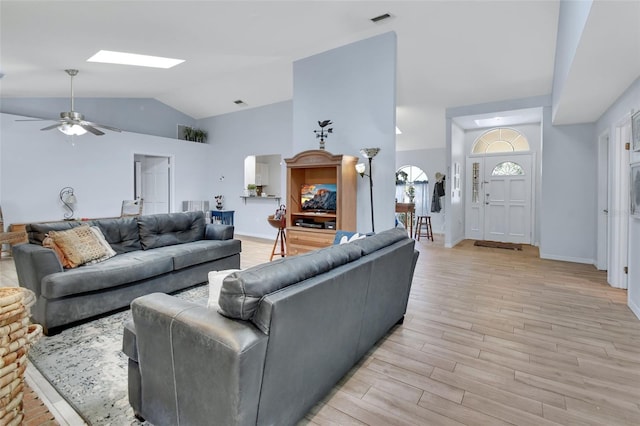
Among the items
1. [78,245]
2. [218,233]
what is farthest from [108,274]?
[218,233]

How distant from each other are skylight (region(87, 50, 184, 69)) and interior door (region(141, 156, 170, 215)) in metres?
3.42

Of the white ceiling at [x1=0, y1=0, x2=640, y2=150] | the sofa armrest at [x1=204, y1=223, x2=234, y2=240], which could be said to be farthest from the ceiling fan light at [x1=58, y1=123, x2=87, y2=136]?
the sofa armrest at [x1=204, y1=223, x2=234, y2=240]

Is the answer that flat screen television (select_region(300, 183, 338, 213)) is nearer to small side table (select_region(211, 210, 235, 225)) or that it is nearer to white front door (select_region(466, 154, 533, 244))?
small side table (select_region(211, 210, 235, 225))

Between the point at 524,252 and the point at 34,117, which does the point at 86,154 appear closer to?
the point at 34,117

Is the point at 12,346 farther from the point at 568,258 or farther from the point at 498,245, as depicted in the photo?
the point at 498,245

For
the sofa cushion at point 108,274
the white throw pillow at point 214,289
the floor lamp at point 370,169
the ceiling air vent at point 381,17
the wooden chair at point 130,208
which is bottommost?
the sofa cushion at point 108,274

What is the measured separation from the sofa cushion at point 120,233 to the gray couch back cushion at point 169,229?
0.06 metres

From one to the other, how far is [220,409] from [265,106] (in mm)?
7413

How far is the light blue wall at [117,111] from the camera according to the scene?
6.12 m

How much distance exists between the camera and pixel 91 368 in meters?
2.18

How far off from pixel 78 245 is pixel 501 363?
146 inches

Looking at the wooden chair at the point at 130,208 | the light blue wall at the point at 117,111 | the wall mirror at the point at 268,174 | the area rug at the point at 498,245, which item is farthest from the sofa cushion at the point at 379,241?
the light blue wall at the point at 117,111

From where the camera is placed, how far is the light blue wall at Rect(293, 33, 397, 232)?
475 cm

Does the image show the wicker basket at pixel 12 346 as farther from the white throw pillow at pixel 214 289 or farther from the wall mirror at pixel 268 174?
the wall mirror at pixel 268 174
